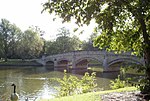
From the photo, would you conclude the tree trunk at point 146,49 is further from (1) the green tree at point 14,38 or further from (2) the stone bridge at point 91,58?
(1) the green tree at point 14,38

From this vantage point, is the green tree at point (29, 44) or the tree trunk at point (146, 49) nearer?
the tree trunk at point (146, 49)

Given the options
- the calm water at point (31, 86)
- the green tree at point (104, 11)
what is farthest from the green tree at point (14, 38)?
the green tree at point (104, 11)

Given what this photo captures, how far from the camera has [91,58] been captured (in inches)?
1720

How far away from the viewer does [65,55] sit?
167 feet

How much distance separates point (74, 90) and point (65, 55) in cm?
3846

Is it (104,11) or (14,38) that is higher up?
(14,38)

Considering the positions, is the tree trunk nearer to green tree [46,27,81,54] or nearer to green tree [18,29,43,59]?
green tree [18,29,43,59]

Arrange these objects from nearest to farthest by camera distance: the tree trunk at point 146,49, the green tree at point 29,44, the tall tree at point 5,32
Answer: the tree trunk at point 146,49 → the green tree at point 29,44 → the tall tree at point 5,32

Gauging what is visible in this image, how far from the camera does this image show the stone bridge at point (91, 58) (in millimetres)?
36359

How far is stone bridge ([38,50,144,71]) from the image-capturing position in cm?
3636

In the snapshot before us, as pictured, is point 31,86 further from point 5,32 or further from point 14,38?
point 14,38

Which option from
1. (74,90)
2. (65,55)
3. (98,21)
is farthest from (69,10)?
(65,55)

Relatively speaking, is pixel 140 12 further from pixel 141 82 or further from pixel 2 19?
pixel 2 19

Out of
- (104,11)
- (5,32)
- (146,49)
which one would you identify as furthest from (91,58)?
(104,11)
